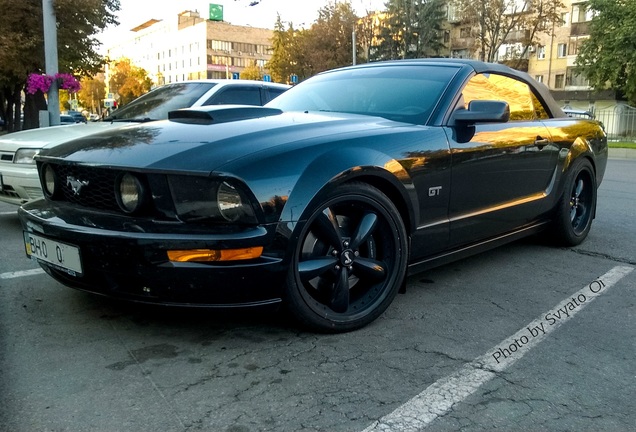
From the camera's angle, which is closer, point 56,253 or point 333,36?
point 56,253

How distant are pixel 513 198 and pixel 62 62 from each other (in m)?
24.2

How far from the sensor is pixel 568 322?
3207mm

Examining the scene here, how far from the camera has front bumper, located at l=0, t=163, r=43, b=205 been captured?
518 cm

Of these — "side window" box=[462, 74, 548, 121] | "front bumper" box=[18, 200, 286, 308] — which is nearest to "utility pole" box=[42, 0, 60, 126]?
"side window" box=[462, 74, 548, 121]

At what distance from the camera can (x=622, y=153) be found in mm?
18812

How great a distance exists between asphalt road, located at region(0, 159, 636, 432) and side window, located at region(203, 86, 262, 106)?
3.24m

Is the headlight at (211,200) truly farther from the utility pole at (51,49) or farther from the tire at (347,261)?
the utility pole at (51,49)

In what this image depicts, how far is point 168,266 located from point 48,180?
3.74 feet

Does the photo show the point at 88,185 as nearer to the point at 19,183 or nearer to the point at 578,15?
the point at 19,183

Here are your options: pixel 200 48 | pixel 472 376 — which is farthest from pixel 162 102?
pixel 200 48

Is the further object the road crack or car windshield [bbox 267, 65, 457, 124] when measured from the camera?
the road crack

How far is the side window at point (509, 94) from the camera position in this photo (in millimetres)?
3916

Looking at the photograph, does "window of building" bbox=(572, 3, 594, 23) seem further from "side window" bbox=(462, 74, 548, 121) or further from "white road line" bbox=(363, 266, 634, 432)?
"white road line" bbox=(363, 266, 634, 432)

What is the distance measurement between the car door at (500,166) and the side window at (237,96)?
11.0ft
